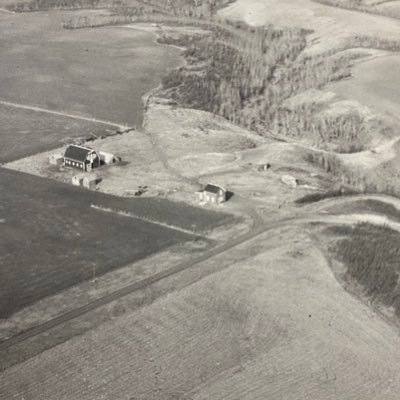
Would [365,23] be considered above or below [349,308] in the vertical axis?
above

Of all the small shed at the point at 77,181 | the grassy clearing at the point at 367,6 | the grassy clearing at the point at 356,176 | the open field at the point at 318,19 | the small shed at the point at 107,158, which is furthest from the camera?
the grassy clearing at the point at 367,6

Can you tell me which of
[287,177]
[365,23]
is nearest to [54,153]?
[287,177]

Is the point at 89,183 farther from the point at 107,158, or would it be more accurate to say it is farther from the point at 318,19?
the point at 318,19

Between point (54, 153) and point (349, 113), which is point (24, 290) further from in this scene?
point (349, 113)

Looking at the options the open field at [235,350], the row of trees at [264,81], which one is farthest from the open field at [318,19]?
the open field at [235,350]

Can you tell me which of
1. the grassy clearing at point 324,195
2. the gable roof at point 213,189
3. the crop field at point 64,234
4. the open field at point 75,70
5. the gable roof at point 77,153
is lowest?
the crop field at point 64,234

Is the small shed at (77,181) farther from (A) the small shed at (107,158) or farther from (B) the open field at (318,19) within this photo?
(B) the open field at (318,19)

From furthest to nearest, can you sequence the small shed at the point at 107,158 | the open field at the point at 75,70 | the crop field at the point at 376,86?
the open field at the point at 75,70, the crop field at the point at 376,86, the small shed at the point at 107,158
